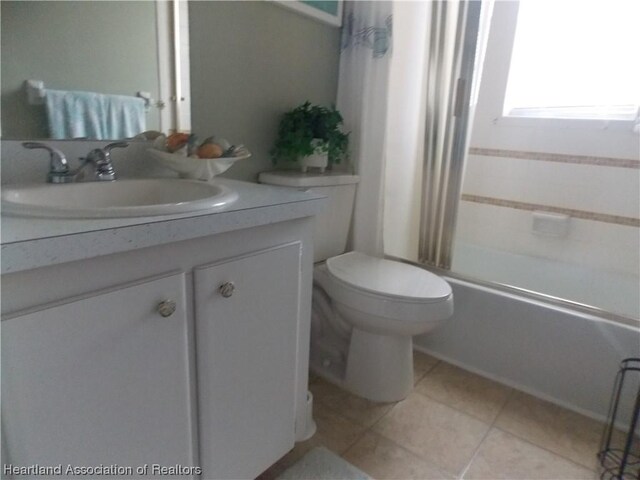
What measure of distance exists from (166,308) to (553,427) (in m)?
1.40

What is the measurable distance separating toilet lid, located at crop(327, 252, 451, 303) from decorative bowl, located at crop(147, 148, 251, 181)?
55 centimetres

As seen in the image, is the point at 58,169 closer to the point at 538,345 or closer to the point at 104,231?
the point at 104,231

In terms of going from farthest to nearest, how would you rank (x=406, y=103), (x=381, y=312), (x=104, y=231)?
(x=406, y=103) → (x=381, y=312) → (x=104, y=231)

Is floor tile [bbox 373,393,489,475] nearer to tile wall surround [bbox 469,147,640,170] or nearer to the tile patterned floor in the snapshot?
the tile patterned floor

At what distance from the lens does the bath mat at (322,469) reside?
3.75ft

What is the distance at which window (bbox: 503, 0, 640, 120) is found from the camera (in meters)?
1.65

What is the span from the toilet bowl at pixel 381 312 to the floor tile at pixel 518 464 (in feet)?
1.14

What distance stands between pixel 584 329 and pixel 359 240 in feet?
2.92

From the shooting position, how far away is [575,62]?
1784 millimetres

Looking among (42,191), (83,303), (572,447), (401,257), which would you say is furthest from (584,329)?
(42,191)

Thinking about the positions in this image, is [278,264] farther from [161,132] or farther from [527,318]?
[527,318]

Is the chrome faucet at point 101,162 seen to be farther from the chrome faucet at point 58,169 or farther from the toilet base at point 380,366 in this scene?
the toilet base at point 380,366

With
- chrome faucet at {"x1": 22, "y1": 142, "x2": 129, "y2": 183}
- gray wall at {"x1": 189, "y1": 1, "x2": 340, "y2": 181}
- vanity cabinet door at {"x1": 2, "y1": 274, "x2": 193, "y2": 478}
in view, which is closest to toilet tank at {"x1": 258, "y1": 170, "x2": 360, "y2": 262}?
gray wall at {"x1": 189, "y1": 1, "x2": 340, "y2": 181}

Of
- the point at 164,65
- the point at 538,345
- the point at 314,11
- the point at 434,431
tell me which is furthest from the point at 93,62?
the point at 538,345
